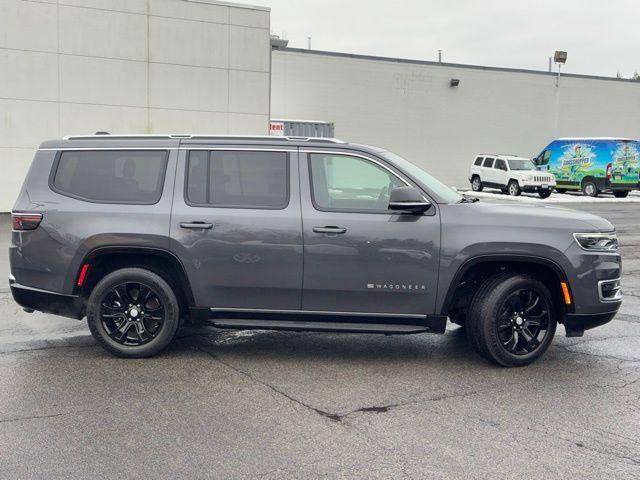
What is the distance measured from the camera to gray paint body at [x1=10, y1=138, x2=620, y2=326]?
18.7ft

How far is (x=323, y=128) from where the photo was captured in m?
32.0

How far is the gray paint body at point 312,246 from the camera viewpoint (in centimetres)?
570

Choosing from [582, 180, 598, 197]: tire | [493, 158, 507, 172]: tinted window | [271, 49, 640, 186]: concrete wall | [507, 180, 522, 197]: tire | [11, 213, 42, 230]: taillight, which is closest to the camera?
[11, 213, 42, 230]: taillight

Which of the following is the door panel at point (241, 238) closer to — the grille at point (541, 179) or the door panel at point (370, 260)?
the door panel at point (370, 260)

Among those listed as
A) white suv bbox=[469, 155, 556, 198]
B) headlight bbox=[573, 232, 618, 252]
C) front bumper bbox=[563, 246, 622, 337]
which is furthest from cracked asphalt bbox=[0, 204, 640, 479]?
white suv bbox=[469, 155, 556, 198]

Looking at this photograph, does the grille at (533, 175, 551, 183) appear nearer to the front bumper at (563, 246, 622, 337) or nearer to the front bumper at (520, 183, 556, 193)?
the front bumper at (520, 183, 556, 193)

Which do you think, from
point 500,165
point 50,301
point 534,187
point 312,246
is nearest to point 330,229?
point 312,246

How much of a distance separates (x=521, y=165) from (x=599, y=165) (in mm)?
3393

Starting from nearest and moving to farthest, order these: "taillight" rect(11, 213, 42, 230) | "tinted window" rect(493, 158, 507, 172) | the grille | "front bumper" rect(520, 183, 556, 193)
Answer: "taillight" rect(11, 213, 42, 230)
"front bumper" rect(520, 183, 556, 193)
the grille
"tinted window" rect(493, 158, 507, 172)

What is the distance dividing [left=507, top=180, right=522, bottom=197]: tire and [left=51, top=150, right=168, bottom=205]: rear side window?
26.8m

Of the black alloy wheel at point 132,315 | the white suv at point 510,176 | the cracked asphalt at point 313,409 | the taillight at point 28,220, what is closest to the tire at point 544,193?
the white suv at point 510,176

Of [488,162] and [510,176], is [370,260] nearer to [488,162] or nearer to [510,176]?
[510,176]

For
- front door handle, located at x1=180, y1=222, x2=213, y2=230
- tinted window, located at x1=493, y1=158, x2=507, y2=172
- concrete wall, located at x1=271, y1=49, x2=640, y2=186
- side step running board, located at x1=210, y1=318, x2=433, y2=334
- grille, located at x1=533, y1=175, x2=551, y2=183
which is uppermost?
concrete wall, located at x1=271, y1=49, x2=640, y2=186

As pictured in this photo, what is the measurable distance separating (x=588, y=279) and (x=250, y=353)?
3.00 m
